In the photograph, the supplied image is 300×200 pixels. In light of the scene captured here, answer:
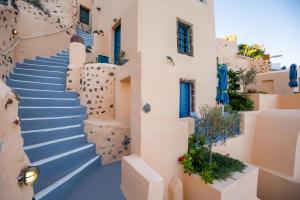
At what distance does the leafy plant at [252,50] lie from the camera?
20875 mm

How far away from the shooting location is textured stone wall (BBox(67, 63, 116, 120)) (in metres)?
6.70

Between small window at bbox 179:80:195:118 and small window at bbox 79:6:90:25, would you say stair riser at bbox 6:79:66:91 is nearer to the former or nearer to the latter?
small window at bbox 179:80:195:118

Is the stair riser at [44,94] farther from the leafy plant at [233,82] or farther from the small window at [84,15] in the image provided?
the small window at [84,15]

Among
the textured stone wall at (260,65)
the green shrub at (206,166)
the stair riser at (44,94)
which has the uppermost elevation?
the textured stone wall at (260,65)

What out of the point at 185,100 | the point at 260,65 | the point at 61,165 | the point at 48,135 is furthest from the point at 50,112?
the point at 260,65

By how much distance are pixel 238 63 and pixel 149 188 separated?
20.8 meters

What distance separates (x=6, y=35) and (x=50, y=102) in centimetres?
325

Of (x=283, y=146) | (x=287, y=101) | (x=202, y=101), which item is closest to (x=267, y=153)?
(x=283, y=146)

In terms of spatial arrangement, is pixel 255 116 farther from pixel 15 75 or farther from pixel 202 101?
pixel 15 75

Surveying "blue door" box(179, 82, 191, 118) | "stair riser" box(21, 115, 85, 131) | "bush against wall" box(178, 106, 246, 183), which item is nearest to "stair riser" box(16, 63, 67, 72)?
"stair riser" box(21, 115, 85, 131)

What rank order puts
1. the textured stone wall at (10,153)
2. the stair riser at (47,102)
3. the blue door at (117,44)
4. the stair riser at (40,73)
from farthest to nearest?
1. the blue door at (117,44)
2. the stair riser at (40,73)
3. the stair riser at (47,102)
4. the textured stone wall at (10,153)

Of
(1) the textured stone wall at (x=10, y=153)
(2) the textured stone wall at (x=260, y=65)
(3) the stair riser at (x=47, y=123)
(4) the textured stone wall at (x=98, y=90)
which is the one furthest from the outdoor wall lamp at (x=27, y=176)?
(2) the textured stone wall at (x=260, y=65)

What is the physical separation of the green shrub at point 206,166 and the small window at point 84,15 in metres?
17.0

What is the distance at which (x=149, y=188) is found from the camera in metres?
2.94
